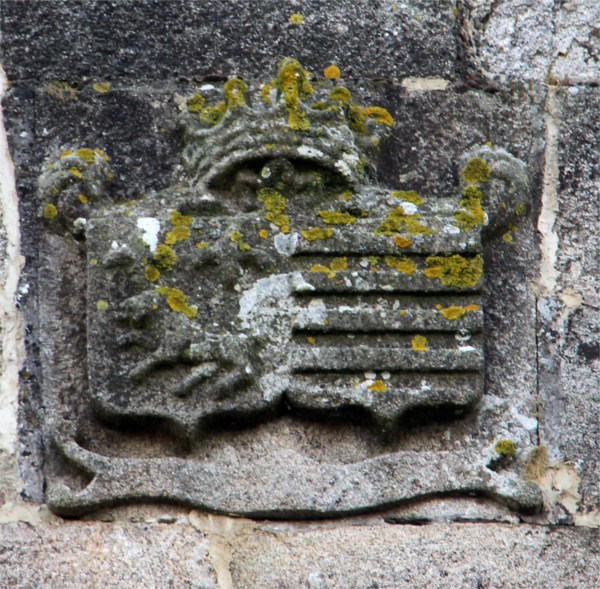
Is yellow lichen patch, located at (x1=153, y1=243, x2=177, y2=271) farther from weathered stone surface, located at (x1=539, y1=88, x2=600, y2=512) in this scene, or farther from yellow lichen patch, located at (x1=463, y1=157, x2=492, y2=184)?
weathered stone surface, located at (x1=539, y1=88, x2=600, y2=512)

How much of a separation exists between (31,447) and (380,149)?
1020mm

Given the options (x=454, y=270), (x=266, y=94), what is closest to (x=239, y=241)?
(x=266, y=94)

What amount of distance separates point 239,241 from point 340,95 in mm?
431

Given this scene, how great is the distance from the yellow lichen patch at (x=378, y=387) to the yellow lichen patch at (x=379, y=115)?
0.63m

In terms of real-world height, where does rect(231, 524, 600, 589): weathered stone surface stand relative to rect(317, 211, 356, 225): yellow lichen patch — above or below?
below

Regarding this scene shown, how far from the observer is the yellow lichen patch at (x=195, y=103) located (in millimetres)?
3021

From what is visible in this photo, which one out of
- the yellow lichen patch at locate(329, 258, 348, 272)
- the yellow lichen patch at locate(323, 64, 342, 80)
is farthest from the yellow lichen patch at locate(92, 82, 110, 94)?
the yellow lichen patch at locate(329, 258, 348, 272)

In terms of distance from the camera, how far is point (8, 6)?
309 centimetres

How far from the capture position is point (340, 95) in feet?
9.91

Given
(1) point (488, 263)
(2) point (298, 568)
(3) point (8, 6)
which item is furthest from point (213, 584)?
(3) point (8, 6)

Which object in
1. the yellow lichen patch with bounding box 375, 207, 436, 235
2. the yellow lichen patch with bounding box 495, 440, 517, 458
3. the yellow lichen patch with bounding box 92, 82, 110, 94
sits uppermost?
the yellow lichen patch with bounding box 92, 82, 110, 94

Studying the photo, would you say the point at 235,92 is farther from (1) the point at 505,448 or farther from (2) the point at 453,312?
(1) the point at 505,448

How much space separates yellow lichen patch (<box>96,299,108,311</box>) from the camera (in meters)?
2.81

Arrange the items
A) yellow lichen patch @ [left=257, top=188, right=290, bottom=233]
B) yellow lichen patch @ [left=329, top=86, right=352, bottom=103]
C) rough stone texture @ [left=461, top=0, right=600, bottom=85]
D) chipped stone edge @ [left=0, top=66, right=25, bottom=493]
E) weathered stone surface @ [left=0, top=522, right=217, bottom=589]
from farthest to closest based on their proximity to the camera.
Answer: rough stone texture @ [left=461, top=0, right=600, bottom=85], yellow lichen patch @ [left=329, top=86, right=352, bottom=103], yellow lichen patch @ [left=257, top=188, right=290, bottom=233], chipped stone edge @ [left=0, top=66, right=25, bottom=493], weathered stone surface @ [left=0, top=522, right=217, bottom=589]
